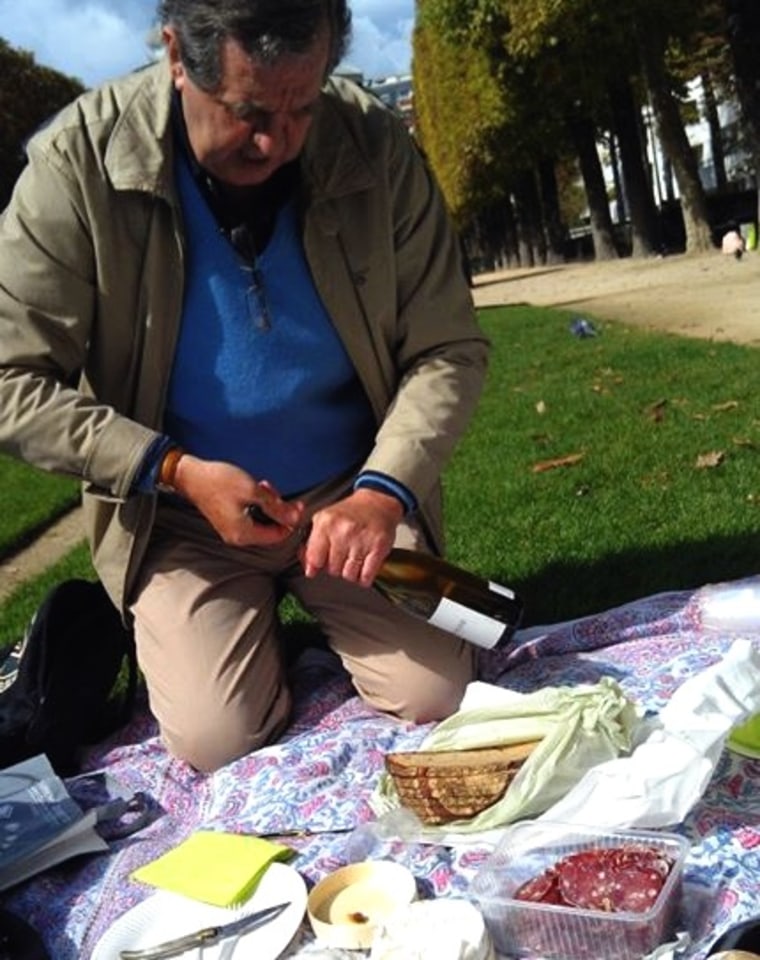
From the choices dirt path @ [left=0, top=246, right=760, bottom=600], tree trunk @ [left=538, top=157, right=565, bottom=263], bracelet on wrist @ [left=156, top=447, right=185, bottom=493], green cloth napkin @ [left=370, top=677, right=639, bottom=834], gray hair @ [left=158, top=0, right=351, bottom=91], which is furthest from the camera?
tree trunk @ [left=538, top=157, right=565, bottom=263]

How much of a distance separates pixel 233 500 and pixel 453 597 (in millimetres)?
731

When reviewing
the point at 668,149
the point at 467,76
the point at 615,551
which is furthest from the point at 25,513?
the point at 467,76

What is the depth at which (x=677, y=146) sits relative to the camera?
83.1 ft

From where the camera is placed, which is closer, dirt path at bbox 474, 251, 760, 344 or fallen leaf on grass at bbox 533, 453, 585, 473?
fallen leaf on grass at bbox 533, 453, 585, 473

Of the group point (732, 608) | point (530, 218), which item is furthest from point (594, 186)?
point (732, 608)

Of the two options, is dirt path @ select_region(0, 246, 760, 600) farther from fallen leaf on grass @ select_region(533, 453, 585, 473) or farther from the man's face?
the man's face

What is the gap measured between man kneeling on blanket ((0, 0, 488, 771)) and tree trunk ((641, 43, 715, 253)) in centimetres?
2242

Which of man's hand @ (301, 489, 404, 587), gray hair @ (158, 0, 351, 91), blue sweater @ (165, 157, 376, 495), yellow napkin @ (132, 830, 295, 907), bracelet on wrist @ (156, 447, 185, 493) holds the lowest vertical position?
yellow napkin @ (132, 830, 295, 907)

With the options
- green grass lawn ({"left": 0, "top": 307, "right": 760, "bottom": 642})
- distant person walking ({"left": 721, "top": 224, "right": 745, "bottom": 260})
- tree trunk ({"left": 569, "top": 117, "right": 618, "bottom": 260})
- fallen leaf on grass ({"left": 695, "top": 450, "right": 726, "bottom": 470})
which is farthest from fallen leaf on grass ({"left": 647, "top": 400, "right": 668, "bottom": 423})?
tree trunk ({"left": 569, "top": 117, "right": 618, "bottom": 260})

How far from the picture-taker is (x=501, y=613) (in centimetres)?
364

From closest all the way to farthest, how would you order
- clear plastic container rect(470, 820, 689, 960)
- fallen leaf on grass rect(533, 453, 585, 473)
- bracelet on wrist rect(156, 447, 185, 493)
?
clear plastic container rect(470, 820, 689, 960), bracelet on wrist rect(156, 447, 185, 493), fallen leaf on grass rect(533, 453, 585, 473)

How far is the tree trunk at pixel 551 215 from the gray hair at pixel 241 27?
1552 inches

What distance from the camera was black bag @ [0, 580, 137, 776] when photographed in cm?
379

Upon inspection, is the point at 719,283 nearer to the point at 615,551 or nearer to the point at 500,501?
the point at 500,501
